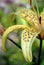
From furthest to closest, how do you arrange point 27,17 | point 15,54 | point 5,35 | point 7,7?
point 7,7 < point 15,54 < point 27,17 < point 5,35

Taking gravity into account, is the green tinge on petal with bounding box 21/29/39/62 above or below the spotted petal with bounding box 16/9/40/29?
below

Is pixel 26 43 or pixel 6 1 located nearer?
pixel 26 43

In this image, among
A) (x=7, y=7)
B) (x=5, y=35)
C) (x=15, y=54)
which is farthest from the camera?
(x=7, y=7)

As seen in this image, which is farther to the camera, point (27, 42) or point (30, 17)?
point (30, 17)

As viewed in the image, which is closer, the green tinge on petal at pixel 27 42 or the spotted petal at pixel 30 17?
the green tinge on petal at pixel 27 42

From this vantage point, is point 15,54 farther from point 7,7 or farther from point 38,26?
point 7,7

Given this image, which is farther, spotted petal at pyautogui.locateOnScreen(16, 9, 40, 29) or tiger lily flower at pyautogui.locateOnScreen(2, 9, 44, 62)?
spotted petal at pyautogui.locateOnScreen(16, 9, 40, 29)

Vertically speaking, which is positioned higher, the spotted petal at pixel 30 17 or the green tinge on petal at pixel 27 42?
the spotted petal at pixel 30 17

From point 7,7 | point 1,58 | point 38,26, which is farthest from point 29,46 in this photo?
point 7,7
